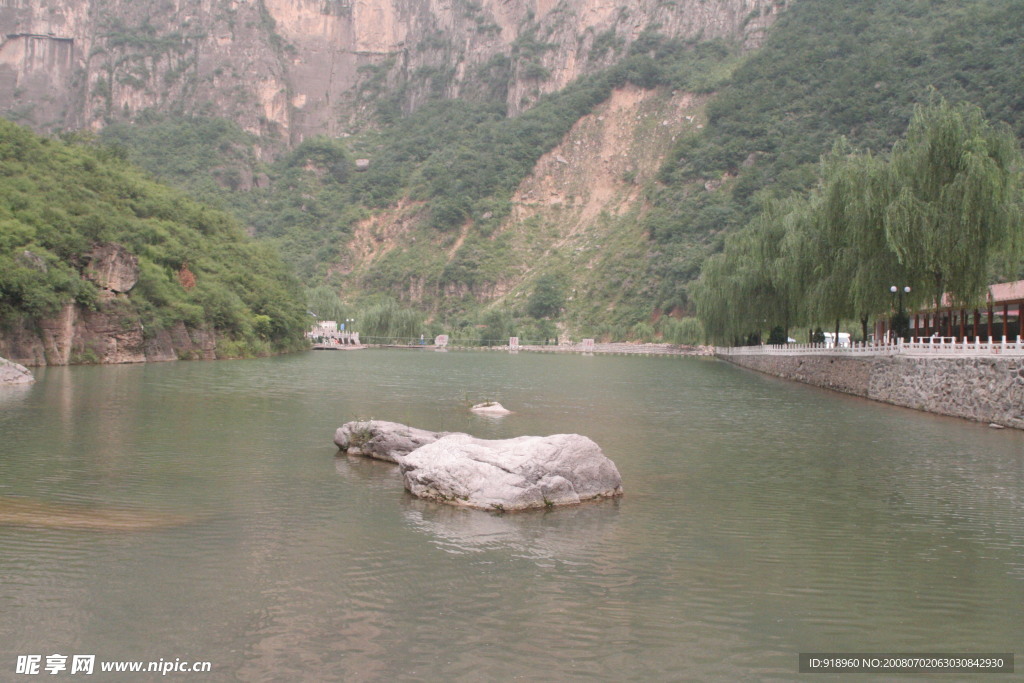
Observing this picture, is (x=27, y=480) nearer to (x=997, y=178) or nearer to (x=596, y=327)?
(x=997, y=178)

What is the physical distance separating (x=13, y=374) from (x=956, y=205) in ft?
113

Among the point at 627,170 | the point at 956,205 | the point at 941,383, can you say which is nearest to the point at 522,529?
the point at 941,383

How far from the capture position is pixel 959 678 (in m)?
7.36

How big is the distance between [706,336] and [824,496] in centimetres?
6636

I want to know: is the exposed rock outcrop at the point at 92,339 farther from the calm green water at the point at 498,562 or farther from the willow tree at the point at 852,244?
the willow tree at the point at 852,244

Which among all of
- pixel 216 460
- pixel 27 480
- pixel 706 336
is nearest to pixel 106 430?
pixel 216 460

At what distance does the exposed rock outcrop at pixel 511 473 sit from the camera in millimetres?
12930

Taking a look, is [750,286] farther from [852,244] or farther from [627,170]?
[627,170]

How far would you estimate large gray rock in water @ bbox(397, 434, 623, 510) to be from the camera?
42.4ft

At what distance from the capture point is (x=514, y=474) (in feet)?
43.0

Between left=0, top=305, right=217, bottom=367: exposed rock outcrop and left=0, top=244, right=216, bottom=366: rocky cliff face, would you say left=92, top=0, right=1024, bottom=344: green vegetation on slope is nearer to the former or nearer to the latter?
left=0, top=305, right=217, bottom=367: exposed rock outcrop

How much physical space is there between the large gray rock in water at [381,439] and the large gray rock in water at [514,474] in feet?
9.44

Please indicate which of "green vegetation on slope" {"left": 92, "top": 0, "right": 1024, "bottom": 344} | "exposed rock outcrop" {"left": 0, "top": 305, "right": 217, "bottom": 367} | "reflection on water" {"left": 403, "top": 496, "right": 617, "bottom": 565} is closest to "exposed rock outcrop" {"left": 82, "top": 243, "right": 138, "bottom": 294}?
"exposed rock outcrop" {"left": 0, "top": 305, "right": 217, "bottom": 367}

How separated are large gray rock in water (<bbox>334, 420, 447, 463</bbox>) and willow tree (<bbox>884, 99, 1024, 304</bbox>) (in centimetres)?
2040
